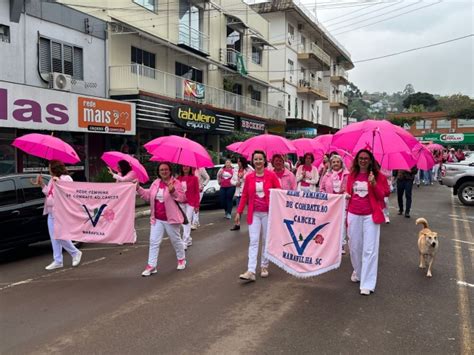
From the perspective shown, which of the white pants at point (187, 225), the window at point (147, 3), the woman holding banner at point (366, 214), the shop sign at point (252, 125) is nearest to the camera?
the woman holding banner at point (366, 214)

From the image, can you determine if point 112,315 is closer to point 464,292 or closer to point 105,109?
point 464,292

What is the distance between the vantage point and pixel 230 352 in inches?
160

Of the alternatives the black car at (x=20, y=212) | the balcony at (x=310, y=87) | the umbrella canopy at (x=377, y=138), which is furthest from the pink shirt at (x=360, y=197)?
the balcony at (x=310, y=87)

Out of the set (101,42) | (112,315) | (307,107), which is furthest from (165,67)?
(307,107)

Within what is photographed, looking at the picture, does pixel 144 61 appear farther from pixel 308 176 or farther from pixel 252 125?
pixel 308 176

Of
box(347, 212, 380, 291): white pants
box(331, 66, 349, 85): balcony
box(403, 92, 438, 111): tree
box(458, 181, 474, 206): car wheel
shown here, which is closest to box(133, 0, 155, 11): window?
box(458, 181, 474, 206): car wheel

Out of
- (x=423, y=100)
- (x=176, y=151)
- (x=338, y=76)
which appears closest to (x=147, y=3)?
(x=176, y=151)

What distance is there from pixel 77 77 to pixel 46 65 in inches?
61.3

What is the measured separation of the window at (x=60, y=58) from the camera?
53.3 ft

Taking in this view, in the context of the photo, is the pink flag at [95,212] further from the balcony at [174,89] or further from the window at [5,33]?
the balcony at [174,89]

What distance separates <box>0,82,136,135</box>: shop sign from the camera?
1325 centimetres

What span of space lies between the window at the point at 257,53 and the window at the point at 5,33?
20.8 m

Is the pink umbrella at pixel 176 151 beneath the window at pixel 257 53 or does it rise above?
A: beneath

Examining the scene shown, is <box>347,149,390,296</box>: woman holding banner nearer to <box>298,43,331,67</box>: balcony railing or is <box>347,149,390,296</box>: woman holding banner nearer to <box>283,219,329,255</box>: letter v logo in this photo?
<box>283,219,329,255</box>: letter v logo
